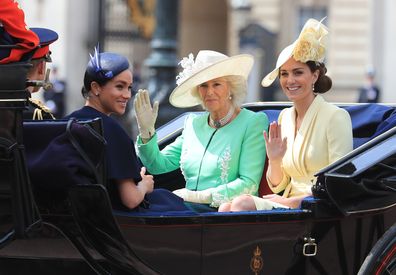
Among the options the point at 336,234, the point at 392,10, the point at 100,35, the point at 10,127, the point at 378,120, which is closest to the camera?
the point at 10,127

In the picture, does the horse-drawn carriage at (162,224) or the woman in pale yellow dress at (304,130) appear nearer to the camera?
the horse-drawn carriage at (162,224)

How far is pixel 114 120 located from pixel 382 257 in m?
1.30

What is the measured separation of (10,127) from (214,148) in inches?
55.8

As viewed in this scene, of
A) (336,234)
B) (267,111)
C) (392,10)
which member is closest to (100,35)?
(392,10)

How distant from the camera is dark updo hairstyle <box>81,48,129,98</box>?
13.6ft

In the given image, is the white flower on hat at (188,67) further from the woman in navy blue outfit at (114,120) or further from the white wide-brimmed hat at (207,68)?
the woman in navy blue outfit at (114,120)

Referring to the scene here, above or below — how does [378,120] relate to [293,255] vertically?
above

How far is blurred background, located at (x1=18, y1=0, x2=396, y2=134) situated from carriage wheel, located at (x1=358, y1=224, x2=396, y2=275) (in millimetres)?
6470

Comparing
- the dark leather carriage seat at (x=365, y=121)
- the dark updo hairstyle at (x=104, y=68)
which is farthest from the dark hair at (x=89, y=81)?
the dark leather carriage seat at (x=365, y=121)

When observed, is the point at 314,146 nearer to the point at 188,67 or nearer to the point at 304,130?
the point at 304,130

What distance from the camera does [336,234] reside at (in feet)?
13.9

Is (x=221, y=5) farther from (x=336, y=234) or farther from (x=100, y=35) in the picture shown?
(x=336, y=234)

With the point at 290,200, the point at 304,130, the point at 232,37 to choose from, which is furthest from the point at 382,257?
the point at 232,37

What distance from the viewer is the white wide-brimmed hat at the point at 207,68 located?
4836 mm
